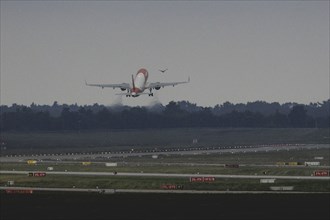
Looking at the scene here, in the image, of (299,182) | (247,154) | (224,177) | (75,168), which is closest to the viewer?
(299,182)

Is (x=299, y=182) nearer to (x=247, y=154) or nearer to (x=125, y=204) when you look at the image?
(x=125, y=204)

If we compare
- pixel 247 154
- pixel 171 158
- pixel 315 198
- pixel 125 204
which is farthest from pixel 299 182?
pixel 247 154

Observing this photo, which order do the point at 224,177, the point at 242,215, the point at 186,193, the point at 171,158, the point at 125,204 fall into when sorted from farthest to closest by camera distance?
the point at 171,158 < the point at 224,177 < the point at 186,193 < the point at 125,204 < the point at 242,215

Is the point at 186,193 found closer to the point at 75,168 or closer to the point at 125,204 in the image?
the point at 125,204

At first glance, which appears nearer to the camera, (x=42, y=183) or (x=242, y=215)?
(x=242, y=215)

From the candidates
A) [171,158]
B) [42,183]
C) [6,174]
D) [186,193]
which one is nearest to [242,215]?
[186,193]

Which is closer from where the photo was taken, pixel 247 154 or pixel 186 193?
pixel 186 193

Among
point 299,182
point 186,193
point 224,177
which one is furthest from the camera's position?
point 224,177

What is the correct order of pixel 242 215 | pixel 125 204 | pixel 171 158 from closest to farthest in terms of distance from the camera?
1. pixel 242 215
2. pixel 125 204
3. pixel 171 158
